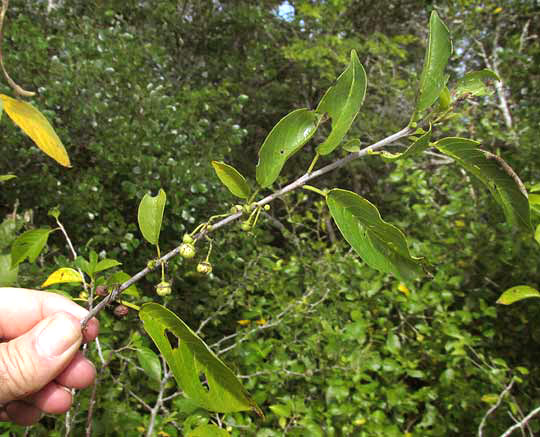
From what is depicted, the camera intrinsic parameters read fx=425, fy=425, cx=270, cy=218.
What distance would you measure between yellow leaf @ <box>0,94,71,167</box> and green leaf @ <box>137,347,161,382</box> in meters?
0.60

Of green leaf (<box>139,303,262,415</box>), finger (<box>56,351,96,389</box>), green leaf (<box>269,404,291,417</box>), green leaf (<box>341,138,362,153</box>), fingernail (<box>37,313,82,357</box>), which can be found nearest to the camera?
green leaf (<box>139,303,262,415</box>)

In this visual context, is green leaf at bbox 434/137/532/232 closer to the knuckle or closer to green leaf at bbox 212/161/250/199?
green leaf at bbox 212/161/250/199

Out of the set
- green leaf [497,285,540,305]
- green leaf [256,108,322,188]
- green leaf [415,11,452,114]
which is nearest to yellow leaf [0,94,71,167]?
green leaf [256,108,322,188]

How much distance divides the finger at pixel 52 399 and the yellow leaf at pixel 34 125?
0.75m

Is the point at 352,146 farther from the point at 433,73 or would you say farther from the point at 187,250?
the point at 187,250

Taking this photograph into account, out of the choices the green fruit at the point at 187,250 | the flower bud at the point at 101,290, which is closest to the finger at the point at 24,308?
the flower bud at the point at 101,290

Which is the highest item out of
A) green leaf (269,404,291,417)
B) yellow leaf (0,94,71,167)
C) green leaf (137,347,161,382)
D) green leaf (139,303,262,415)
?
yellow leaf (0,94,71,167)

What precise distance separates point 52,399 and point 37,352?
30 centimetres

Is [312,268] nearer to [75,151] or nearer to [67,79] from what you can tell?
[75,151]

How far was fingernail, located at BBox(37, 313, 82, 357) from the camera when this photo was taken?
2.95 ft

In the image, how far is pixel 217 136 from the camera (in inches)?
122

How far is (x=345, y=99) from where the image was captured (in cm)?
62

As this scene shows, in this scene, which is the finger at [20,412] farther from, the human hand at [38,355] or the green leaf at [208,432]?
the green leaf at [208,432]

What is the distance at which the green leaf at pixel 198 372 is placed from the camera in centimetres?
53
